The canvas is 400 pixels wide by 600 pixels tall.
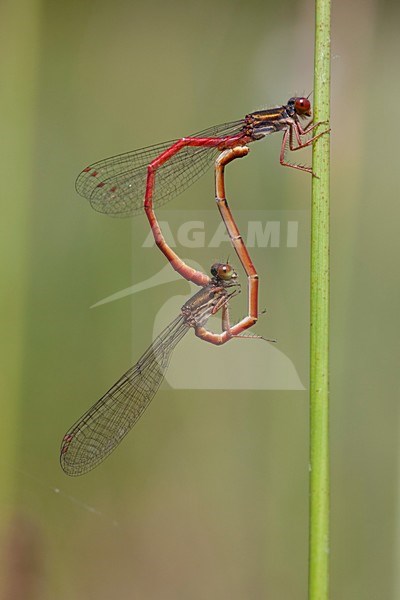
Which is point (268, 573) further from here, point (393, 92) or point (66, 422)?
→ point (393, 92)

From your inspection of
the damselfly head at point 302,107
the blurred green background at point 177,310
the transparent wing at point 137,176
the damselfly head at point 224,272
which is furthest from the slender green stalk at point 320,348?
the blurred green background at point 177,310

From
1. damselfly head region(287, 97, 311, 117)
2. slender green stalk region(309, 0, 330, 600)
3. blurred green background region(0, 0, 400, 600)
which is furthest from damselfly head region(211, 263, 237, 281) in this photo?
slender green stalk region(309, 0, 330, 600)

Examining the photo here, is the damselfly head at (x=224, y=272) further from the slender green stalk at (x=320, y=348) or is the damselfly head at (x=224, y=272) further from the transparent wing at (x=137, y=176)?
the slender green stalk at (x=320, y=348)

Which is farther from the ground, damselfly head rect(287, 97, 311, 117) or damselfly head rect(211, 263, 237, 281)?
damselfly head rect(287, 97, 311, 117)

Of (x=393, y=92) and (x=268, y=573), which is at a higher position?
(x=393, y=92)

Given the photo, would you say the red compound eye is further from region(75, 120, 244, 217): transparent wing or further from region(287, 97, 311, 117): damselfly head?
region(75, 120, 244, 217): transparent wing

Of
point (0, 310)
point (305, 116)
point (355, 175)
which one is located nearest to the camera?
point (305, 116)

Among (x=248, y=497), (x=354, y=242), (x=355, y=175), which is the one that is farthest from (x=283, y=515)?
(x=355, y=175)
